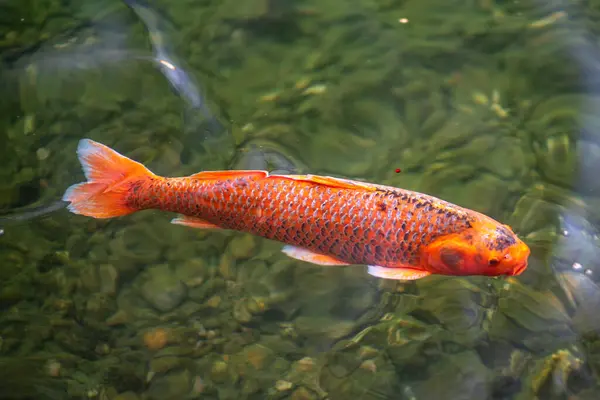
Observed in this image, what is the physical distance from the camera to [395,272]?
2664 mm

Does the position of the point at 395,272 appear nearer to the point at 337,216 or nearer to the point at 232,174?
the point at 337,216

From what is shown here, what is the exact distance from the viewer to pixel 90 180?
117 inches

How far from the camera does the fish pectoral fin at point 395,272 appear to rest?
266cm

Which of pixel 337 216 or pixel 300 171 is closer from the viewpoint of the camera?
pixel 337 216

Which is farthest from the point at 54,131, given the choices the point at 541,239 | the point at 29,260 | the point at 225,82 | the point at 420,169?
the point at 541,239

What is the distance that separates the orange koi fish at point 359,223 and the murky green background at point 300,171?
34.2 inches

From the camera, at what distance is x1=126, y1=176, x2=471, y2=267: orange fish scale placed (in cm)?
260

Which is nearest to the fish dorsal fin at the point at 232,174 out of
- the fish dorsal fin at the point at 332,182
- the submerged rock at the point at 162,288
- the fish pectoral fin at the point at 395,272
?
the fish dorsal fin at the point at 332,182

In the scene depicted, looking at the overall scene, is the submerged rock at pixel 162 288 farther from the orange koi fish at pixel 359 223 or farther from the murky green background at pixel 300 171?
the orange koi fish at pixel 359 223

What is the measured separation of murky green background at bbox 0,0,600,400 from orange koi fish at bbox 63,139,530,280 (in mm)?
870

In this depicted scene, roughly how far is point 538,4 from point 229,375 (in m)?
3.39

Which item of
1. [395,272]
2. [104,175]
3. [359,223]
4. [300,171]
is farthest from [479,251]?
[104,175]

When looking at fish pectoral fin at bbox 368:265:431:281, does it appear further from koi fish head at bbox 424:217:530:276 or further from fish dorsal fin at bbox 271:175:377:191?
fish dorsal fin at bbox 271:175:377:191

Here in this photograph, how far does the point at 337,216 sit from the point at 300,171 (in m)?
1.13
